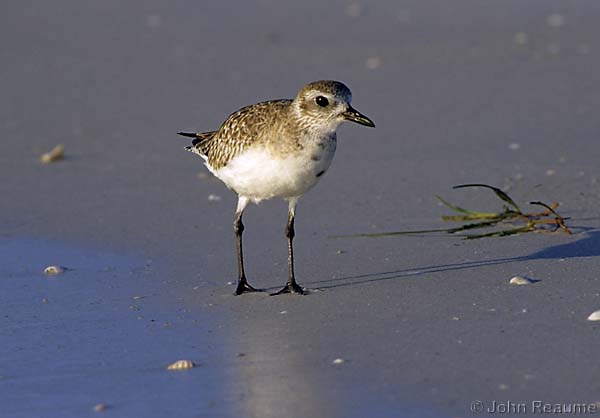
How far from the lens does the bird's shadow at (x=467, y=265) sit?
22.7ft

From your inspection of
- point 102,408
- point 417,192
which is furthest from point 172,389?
point 417,192

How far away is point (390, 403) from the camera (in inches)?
196

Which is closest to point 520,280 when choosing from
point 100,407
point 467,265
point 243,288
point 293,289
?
point 467,265

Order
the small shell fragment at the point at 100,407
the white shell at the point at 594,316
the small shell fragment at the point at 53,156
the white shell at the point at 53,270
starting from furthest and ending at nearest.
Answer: the small shell fragment at the point at 53,156 → the white shell at the point at 53,270 → the white shell at the point at 594,316 → the small shell fragment at the point at 100,407

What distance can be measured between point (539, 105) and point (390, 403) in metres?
6.26

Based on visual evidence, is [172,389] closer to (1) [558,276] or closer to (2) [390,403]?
(2) [390,403]

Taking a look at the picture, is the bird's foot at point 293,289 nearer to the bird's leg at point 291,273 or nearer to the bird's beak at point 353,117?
the bird's leg at point 291,273

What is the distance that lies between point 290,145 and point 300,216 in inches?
70.4

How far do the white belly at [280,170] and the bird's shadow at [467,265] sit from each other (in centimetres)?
56

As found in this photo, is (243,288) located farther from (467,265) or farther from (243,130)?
(467,265)

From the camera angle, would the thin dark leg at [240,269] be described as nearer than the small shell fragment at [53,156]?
Yes

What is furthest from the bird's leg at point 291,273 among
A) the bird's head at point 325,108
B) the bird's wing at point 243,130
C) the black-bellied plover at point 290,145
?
the bird's head at point 325,108

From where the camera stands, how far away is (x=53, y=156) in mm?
9812

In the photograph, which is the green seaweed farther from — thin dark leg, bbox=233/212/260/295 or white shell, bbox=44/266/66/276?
white shell, bbox=44/266/66/276
